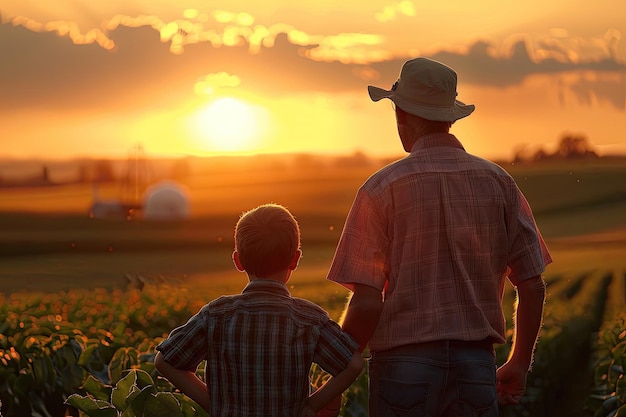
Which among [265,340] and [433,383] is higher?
[265,340]

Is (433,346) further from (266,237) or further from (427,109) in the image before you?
(427,109)

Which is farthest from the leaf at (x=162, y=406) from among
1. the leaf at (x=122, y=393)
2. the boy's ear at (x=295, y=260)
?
the boy's ear at (x=295, y=260)

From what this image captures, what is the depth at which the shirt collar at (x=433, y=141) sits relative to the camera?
123 inches

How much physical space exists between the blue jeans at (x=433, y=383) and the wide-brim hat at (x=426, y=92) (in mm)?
664

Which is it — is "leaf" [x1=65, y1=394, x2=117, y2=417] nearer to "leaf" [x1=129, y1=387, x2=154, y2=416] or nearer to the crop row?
the crop row

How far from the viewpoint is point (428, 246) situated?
3.03 m

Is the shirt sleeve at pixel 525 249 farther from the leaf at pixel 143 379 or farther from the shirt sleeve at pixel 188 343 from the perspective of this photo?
the leaf at pixel 143 379

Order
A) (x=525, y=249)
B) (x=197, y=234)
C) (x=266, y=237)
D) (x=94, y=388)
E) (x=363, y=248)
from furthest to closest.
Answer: (x=197, y=234) < (x=94, y=388) < (x=525, y=249) < (x=363, y=248) < (x=266, y=237)

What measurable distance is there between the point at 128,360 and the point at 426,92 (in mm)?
2155

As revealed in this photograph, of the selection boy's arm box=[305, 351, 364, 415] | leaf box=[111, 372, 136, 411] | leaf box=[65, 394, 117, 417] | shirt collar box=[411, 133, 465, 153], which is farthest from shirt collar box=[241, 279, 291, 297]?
leaf box=[65, 394, 117, 417]

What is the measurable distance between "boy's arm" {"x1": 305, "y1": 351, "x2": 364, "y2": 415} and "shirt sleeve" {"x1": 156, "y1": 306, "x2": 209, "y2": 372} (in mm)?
332

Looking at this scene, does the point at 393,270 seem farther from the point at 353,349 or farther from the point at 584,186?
the point at 584,186

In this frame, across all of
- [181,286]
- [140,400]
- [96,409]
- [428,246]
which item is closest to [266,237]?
[428,246]

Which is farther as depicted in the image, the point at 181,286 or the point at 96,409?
the point at 181,286
